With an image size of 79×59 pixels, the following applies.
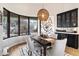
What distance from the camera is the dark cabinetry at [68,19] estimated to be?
7.99ft

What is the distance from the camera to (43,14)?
246cm

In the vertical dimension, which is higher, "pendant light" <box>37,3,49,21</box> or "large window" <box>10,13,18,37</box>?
"pendant light" <box>37,3,49,21</box>

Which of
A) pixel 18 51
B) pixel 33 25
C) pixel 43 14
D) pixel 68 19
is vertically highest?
pixel 43 14

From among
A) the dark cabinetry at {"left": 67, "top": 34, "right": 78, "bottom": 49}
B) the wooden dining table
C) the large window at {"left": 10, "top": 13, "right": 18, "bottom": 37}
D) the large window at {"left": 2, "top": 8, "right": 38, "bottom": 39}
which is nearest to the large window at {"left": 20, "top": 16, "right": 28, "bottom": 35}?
the large window at {"left": 2, "top": 8, "right": 38, "bottom": 39}

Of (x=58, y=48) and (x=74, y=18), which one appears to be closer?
(x=74, y=18)

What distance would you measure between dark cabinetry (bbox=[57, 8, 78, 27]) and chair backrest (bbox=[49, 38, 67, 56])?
1.16ft

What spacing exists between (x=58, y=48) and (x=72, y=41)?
350 millimetres

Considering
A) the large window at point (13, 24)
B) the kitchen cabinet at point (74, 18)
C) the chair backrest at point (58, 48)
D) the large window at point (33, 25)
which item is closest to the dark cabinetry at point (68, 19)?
the kitchen cabinet at point (74, 18)

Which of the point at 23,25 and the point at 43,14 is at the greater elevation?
the point at 43,14

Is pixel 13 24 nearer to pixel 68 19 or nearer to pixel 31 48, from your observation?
pixel 31 48

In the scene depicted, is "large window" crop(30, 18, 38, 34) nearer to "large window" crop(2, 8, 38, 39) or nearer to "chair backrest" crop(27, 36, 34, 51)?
"large window" crop(2, 8, 38, 39)

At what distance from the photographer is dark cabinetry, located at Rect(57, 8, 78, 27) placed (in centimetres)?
244

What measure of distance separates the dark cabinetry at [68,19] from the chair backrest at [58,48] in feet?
1.16

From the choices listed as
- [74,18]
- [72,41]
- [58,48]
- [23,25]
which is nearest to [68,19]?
[74,18]
